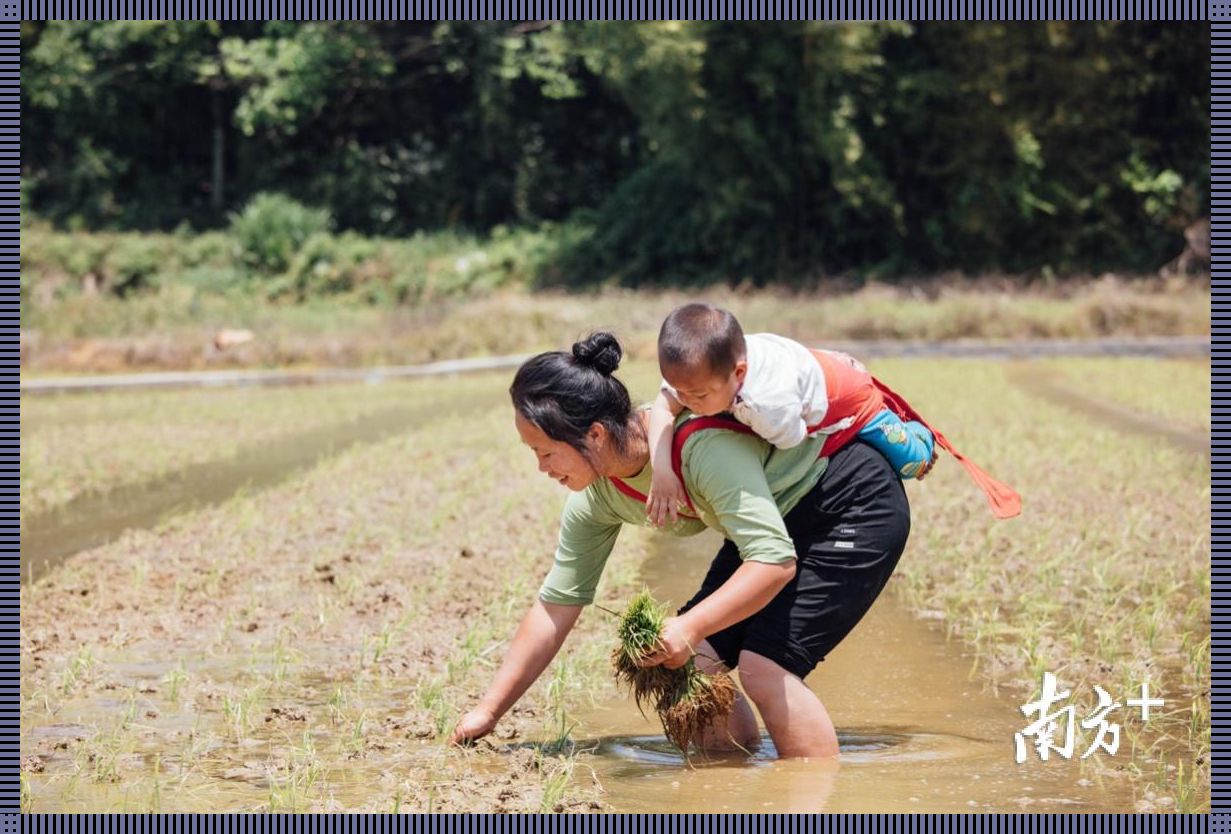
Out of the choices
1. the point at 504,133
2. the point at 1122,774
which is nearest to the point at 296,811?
the point at 1122,774

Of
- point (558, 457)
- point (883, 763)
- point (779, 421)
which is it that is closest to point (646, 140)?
point (883, 763)

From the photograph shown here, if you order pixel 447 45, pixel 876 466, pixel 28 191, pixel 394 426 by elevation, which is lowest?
pixel 394 426

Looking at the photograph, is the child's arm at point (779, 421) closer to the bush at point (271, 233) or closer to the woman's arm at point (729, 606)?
the woman's arm at point (729, 606)

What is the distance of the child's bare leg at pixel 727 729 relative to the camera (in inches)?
181

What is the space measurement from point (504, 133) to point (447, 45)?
239 cm

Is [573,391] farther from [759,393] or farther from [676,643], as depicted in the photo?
[676,643]

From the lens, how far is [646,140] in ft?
121

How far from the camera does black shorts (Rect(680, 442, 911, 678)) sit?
440 cm

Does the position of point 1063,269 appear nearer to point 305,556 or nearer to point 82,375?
point 82,375

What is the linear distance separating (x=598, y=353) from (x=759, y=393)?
0.45 metres

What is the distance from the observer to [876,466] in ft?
14.8

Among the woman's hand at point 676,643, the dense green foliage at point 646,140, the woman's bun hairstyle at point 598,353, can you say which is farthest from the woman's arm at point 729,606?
the dense green foliage at point 646,140

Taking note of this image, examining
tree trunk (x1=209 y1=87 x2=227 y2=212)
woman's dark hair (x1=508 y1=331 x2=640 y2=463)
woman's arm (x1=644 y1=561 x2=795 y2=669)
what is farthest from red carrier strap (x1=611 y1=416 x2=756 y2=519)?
tree trunk (x1=209 y1=87 x2=227 y2=212)

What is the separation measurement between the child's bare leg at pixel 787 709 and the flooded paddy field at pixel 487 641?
0.07 metres
